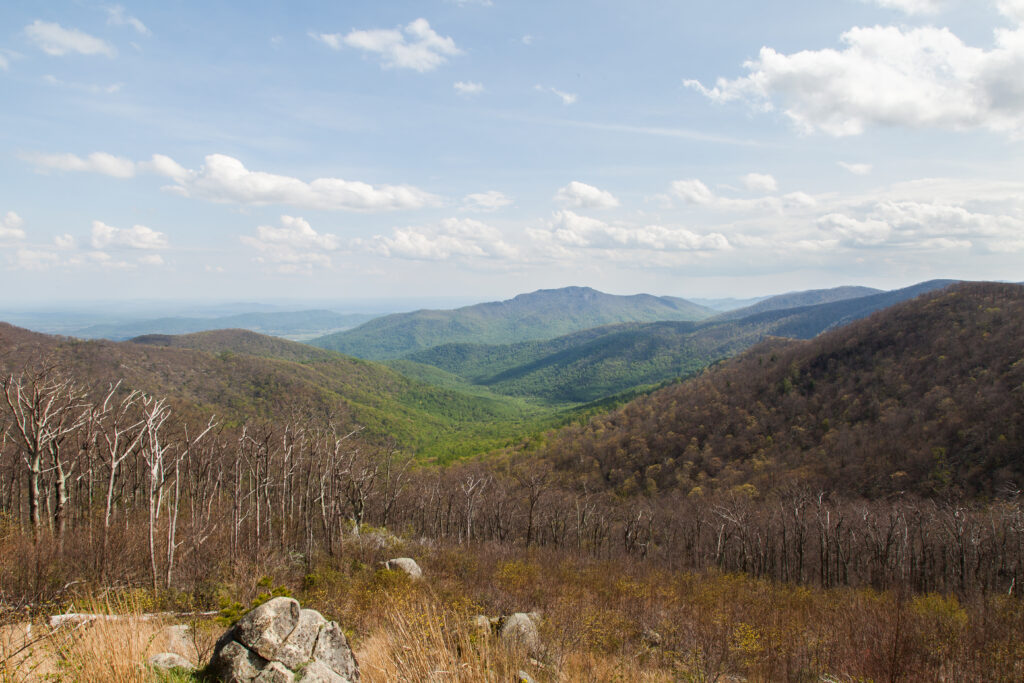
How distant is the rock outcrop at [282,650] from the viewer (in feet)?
24.5

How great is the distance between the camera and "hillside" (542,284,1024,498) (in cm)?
6625

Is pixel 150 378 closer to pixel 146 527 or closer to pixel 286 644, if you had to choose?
pixel 146 527

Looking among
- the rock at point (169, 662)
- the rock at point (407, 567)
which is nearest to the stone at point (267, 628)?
the rock at point (169, 662)

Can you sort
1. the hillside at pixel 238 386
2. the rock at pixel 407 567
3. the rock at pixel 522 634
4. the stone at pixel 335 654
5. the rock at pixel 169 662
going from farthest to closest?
the hillside at pixel 238 386 < the rock at pixel 407 567 < the rock at pixel 522 634 < the stone at pixel 335 654 < the rock at pixel 169 662

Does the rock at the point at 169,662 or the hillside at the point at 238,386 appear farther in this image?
the hillside at the point at 238,386

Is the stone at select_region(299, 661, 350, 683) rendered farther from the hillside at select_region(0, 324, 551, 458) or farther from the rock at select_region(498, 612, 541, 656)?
the hillside at select_region(0, 324, 551, 458)

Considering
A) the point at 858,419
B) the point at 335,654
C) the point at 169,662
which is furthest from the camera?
the point at 858,419

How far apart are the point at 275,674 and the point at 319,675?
0.68 m

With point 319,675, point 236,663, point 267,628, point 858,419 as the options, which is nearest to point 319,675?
point 319,675

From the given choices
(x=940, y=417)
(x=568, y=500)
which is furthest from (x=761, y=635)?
(x=940, y=417)

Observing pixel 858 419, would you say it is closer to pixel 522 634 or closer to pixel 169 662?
pixel 522 634

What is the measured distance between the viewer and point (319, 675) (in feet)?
24.7

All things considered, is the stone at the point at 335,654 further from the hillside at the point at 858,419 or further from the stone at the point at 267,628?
the hillside at the point at 858,419

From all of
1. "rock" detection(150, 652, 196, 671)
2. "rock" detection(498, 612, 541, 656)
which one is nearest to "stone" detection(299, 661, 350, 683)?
"rock" detection(150, 652, 196, 671)
